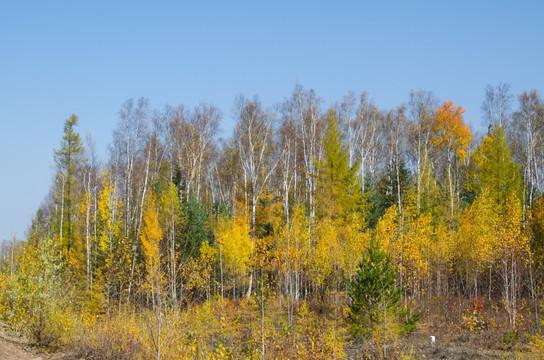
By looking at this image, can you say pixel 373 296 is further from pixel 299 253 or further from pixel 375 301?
pixel 299 253

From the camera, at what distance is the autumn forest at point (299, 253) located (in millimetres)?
15742

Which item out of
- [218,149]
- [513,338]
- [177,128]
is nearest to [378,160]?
[218,149]

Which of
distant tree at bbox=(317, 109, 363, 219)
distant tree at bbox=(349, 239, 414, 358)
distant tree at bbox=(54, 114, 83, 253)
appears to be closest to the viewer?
distant tree at bbox=(349, 239, 414, 358)

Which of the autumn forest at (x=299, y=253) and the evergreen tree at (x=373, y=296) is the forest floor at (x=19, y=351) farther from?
the evergreen tree at (x=373, y=296)

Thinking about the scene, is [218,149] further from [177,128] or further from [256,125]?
→ [256,125]

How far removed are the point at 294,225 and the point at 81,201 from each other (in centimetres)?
2120

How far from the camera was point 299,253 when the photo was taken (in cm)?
2427

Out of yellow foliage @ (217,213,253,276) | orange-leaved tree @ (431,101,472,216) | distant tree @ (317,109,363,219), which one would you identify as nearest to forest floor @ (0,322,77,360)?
yellow foliage @ (217,213,253,276)

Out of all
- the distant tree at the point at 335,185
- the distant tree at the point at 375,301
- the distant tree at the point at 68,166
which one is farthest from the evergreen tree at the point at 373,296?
the distant tree at the point at 68,166

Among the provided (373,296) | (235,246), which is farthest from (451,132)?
(373,296)

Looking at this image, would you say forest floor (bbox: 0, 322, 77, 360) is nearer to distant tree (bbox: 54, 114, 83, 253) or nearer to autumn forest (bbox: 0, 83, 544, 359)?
autumn forest (bbox: 0, 83, 544, 359)

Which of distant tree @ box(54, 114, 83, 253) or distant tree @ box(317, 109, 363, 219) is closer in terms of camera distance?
distant tree @ box(317, 109, 363, 219)

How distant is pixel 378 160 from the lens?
48531 mm

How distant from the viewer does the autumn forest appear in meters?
15.7
